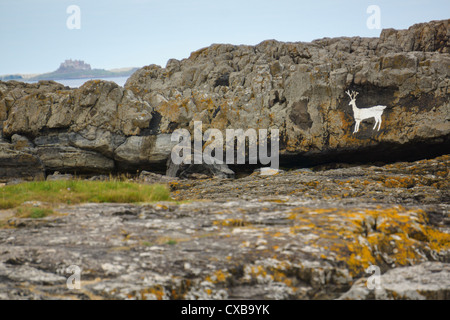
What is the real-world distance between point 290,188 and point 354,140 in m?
8.82

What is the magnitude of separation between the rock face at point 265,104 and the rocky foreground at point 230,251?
1298cm

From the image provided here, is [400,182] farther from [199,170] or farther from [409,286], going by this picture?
[199,170]

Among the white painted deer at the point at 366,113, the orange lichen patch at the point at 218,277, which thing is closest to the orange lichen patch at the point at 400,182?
the white painted deer at the point at 366,113

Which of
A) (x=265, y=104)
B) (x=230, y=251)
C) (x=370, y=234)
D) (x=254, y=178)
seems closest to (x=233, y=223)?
(x=230, y=251)

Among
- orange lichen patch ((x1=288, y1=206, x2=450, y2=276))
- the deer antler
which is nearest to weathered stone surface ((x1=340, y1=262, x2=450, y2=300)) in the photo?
orange lichen patch ((x1=288, y1=206, x2=450, y2=276))

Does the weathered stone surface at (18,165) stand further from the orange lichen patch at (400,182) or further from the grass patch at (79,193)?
the orange lichen patch at (400,182)

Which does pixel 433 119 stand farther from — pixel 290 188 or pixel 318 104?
pixel 290 188

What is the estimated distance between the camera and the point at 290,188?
1395cm

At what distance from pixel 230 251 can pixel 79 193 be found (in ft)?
17.1

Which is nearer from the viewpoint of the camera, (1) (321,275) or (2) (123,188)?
(1) (321,275)

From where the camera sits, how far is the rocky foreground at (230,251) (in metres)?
5.89

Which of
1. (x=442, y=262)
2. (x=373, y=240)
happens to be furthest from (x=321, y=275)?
(x=442, y=262)

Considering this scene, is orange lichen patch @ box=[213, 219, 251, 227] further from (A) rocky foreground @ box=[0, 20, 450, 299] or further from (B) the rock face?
(B) the rock face
